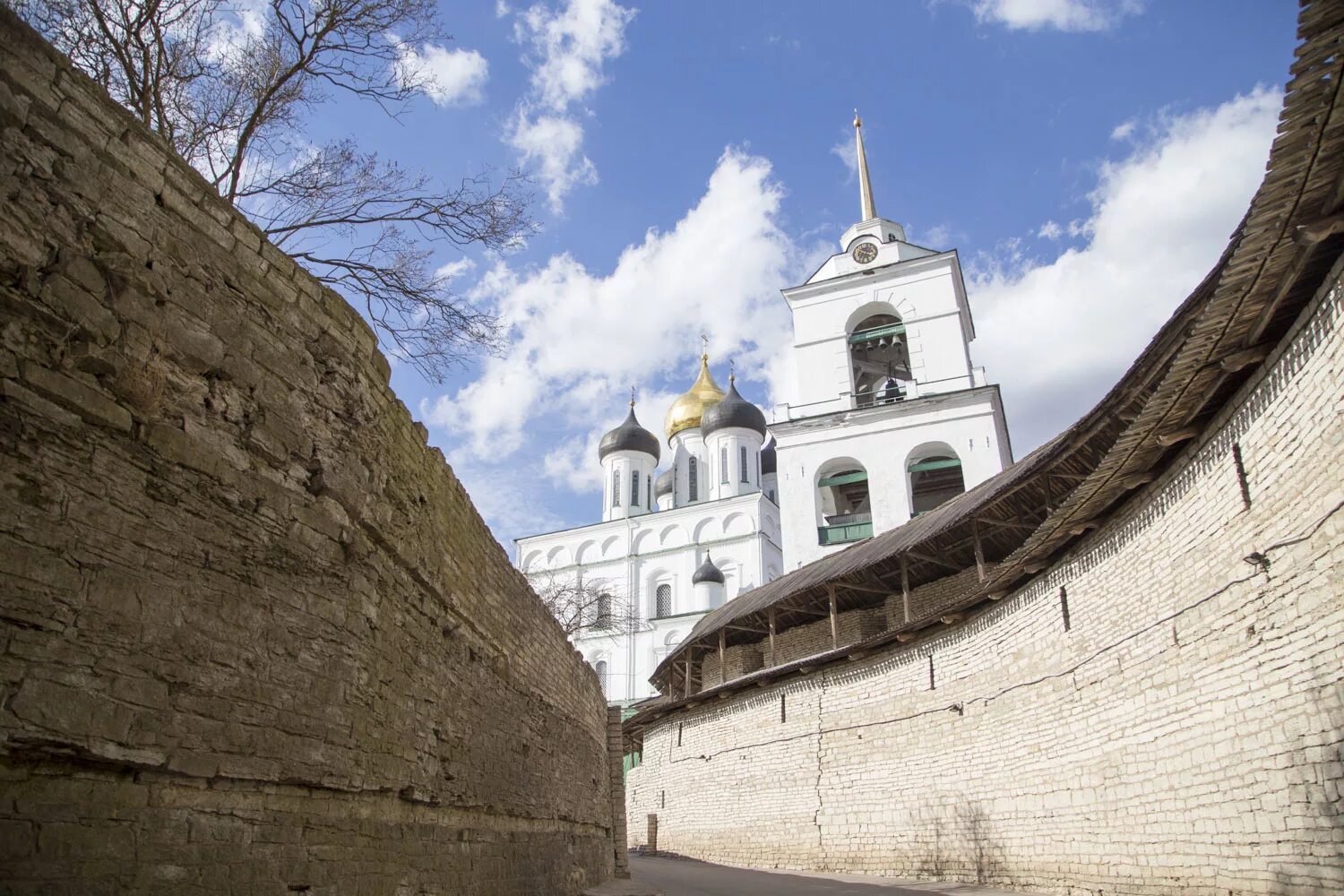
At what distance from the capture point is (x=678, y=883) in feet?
44.8

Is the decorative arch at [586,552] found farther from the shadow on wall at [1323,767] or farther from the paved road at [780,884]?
the shadow on wall at [1323,767]

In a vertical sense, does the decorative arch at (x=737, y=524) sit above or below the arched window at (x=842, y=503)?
above

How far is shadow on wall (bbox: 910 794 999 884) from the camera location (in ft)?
40.0

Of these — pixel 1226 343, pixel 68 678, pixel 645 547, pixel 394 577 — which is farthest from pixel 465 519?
pixel 645 547

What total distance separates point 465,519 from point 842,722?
10509 mm

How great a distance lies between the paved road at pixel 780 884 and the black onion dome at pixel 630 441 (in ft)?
107

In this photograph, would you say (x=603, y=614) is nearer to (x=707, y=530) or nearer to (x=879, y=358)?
(x=879, y=358)

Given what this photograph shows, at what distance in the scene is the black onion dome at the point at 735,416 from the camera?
45.8m

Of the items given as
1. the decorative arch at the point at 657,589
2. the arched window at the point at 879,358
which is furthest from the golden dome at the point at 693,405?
the arched window at the point at 879,358

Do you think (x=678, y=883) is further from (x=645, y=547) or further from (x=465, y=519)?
(x=645, y=547)

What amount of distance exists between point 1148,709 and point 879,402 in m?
21.0

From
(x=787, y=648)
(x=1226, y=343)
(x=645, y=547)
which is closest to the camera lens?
(x=1226, y=343)

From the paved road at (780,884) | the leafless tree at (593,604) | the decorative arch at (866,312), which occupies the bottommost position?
the paved road at (780,884)

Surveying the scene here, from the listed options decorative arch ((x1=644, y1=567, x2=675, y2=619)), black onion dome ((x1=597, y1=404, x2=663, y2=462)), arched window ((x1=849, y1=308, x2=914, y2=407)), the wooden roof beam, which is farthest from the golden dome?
the wooden roof beam
